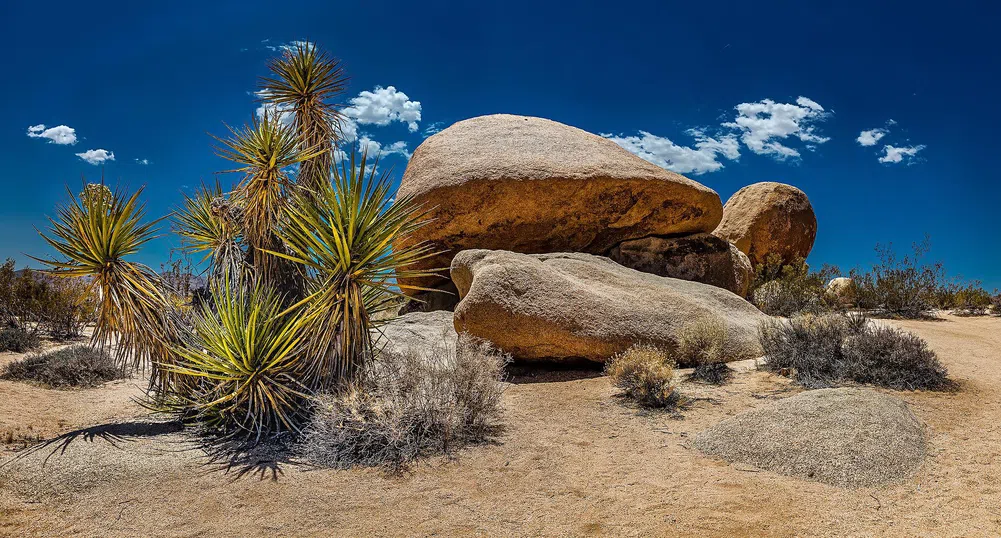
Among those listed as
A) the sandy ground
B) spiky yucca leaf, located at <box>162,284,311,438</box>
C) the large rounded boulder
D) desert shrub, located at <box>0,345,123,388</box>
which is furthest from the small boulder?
the large rounded boulder

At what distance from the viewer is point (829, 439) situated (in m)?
4.91

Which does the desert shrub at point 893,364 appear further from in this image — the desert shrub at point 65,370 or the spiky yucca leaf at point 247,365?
the desert shrub at point 65,370

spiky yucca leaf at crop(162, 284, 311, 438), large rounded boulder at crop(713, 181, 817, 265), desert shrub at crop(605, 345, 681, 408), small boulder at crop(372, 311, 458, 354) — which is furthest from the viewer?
large rounded boulder at crop(713, 181, 817, 265)

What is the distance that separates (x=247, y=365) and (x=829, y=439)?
5120 millimetres

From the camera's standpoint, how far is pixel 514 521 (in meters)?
4.05

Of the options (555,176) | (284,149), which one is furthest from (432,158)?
(284,149)

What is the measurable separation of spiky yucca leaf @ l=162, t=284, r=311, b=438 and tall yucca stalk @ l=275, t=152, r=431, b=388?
23 centimetres

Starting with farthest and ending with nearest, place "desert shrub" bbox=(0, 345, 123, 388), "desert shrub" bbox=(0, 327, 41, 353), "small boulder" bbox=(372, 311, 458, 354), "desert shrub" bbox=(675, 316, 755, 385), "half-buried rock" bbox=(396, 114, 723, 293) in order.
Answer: "desert shrub" bbox=(0, 327, 41, 353) → "half-buried rock" bbox=(396, 114, 723, 293) → "small boulder" bbox=(372, 311, 458, 354) → "desert shrub" bbox=(0, 345, 123, 388) → "desert shrub" bbox=(675, 316, 755, 385)

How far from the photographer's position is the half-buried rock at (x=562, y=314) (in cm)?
838

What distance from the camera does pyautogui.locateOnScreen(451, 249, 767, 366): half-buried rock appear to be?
8383mm

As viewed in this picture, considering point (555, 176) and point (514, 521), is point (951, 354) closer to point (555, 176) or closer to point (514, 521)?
point (555, 176)

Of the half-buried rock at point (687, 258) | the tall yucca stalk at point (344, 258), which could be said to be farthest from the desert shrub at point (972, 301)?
the tall yucca stalk at point (344, 258)

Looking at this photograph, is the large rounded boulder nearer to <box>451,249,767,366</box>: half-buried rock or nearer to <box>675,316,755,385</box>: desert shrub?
<box>451,249,767,366</box>: half-buried rock

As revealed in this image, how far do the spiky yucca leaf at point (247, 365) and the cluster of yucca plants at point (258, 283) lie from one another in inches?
0.6
